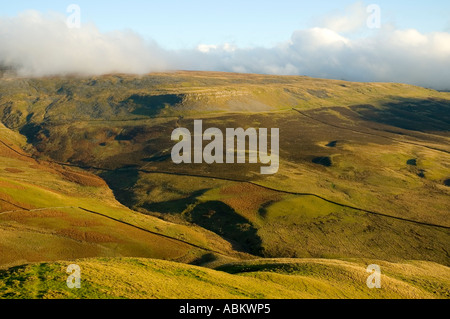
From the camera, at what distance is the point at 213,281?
4081 centimetres

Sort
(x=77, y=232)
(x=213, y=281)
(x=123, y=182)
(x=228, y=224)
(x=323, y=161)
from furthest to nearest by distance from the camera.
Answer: (x=323, y=161) → (x=123, y=182) → (x=228, y=224) → (x=77, y=232) → (x=213, y=281)

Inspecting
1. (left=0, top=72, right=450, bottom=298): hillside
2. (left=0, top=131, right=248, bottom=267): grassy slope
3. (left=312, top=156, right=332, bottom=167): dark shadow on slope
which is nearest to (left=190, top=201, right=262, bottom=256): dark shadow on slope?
(left=0, top=72, right=450, bottom=298): hillside

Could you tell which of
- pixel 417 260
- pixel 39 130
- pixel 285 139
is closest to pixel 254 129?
pixel 285 139

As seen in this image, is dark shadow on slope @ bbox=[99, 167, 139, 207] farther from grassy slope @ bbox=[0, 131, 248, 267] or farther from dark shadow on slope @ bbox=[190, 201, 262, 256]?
dark shadow on slope @ bbox=[190, 201, 262, 256]

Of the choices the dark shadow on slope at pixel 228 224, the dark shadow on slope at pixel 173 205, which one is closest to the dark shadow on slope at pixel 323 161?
the dark shadow on slope at pixel 173 205

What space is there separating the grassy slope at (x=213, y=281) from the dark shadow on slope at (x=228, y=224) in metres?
20.1

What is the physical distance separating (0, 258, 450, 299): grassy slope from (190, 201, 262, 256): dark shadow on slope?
2013cm

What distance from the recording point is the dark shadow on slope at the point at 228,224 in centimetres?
7762

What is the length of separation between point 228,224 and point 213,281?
45.8 metres

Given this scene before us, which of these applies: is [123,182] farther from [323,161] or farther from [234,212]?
[323,161]

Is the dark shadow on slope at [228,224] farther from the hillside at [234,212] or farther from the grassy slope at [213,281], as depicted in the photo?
the grassy slope at [213,281]

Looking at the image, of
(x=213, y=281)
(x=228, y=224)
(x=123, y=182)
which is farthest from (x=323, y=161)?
(x=213, y=281)

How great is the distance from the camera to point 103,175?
132m
